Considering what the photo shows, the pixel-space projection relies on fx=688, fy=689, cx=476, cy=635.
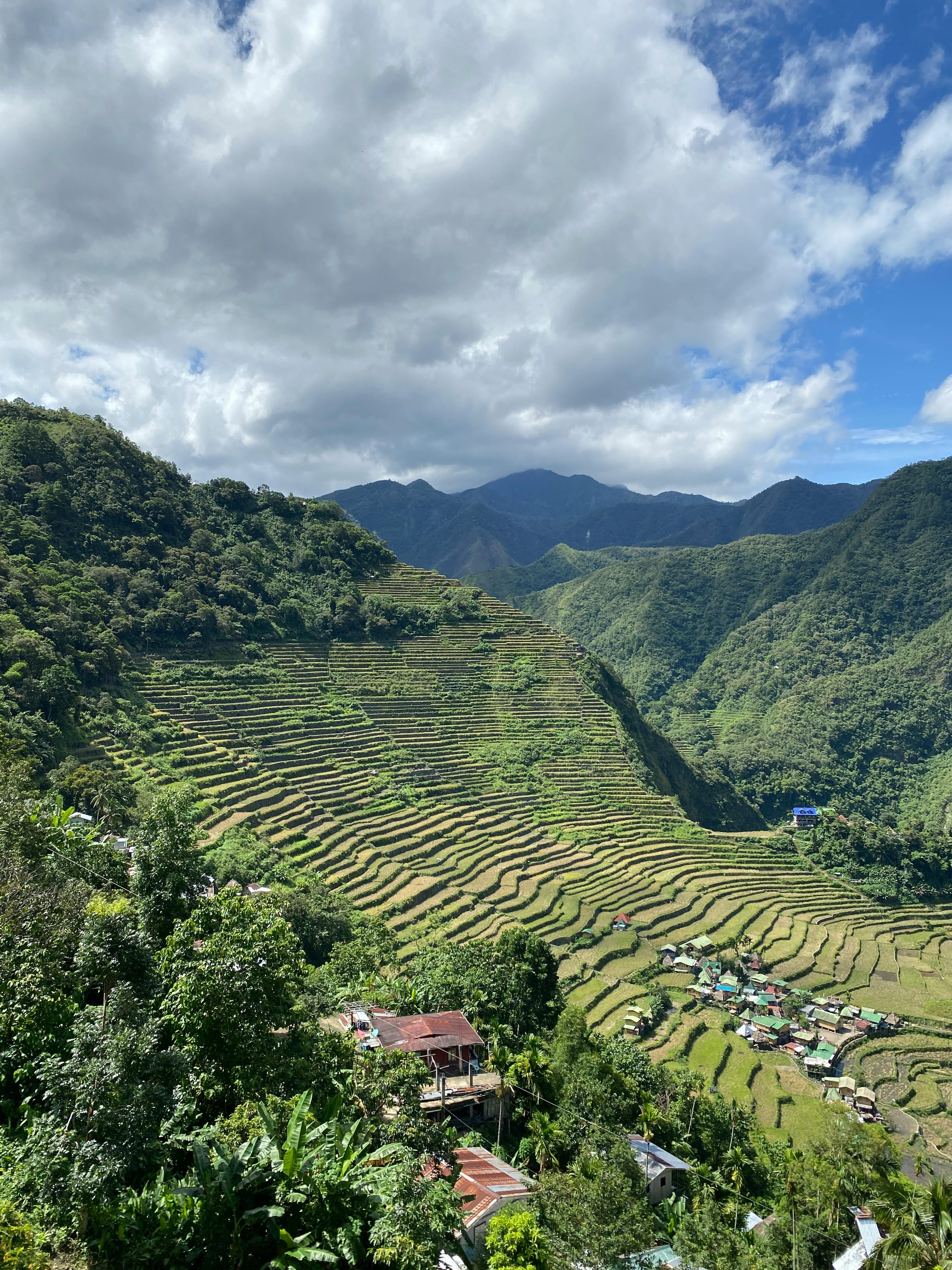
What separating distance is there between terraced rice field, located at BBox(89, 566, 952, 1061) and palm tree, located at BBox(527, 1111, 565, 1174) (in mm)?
12006

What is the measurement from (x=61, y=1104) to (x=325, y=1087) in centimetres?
402

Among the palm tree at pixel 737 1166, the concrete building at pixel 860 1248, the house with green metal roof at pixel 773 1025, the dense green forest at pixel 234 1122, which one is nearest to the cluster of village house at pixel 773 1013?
the house with green metal roof at pixel 773 1025

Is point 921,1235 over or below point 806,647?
below

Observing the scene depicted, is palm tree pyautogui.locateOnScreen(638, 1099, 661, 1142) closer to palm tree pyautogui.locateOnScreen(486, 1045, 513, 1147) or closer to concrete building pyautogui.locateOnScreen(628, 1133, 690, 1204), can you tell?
concrete building pyautogui.locateOnScreen(628, 1133, 690, 1204)

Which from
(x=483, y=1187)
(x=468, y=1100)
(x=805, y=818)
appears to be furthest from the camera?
(x=805, y=818)

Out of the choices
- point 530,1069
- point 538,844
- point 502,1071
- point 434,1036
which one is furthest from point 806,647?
point 434,1036

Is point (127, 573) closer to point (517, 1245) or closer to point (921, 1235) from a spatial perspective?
point (517, 1245)

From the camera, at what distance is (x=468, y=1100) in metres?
15.9

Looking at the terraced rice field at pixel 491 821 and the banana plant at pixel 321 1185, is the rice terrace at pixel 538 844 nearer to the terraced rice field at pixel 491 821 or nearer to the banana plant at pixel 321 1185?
the terraced rice field at pixel 491 821

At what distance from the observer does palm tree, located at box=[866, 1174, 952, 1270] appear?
30.0 ft

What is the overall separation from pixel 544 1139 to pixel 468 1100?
251 cm

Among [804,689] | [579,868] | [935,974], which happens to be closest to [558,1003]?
[579,868]

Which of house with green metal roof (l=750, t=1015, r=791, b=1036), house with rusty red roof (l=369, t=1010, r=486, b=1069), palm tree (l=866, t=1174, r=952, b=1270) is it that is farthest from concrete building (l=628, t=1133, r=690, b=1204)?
house with green metal roof (l=750, t=1015, r=791, b=1036)

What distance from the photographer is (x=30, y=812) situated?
1383 cm
